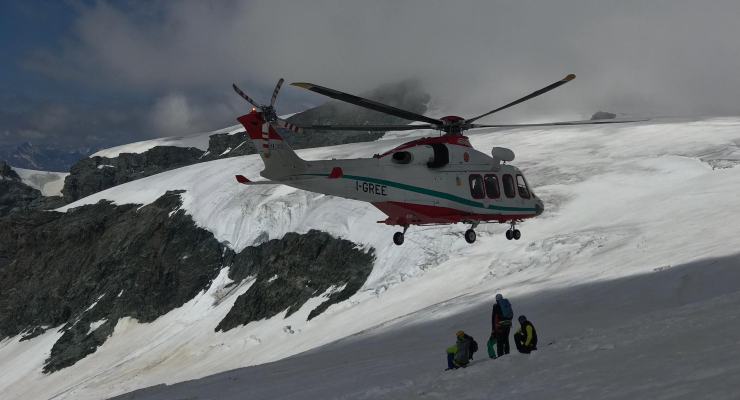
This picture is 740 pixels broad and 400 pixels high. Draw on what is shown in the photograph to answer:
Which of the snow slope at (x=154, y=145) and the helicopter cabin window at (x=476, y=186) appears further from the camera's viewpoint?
the snow slope at (x=154, y=145)

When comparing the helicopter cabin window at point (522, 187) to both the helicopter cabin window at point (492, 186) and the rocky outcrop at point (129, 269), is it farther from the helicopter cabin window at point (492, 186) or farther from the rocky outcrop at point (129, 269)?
the rocky outcrop at point (129, 269)

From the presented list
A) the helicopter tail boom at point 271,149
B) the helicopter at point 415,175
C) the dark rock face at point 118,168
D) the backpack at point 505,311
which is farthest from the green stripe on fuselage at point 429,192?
the dark rock face at point 118,168

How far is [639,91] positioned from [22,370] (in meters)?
118

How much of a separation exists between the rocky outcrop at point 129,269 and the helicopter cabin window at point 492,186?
26.6m

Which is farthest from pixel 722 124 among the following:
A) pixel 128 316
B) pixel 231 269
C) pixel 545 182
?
pixel 128 316

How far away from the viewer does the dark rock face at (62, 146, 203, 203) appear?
14000cm

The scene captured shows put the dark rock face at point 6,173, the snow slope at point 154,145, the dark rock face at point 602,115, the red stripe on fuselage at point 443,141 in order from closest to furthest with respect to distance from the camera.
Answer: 1. the red stripe on fuselage at point 443,141
2. the dark rock face at point 602,115
3. the dark rock face at point 6,173
4. the snow slope at point 154,145

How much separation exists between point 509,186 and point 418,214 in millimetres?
4532

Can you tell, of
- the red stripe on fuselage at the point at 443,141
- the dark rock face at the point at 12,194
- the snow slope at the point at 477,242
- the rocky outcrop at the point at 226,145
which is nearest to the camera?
the red stripe on fuselage at the point at 443,141

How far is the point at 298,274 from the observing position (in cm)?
5684

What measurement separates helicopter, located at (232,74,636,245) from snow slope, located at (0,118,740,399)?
31.2 feet

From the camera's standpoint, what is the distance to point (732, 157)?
151ft

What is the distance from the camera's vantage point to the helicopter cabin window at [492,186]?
23.0 m

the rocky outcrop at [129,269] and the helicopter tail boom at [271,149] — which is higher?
the rocky outcrop at [129,269]
